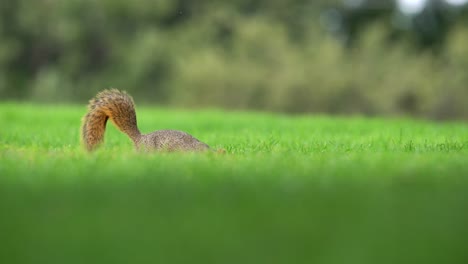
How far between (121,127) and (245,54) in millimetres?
29377

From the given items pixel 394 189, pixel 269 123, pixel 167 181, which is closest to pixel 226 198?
pixel 167 181

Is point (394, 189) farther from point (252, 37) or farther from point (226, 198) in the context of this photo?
point (252, 37)

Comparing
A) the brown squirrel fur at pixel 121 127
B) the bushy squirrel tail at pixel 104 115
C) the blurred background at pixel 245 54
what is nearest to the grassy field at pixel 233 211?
the brown squirrel fur at pixel 121 127

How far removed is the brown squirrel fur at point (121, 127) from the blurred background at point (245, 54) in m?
26.9

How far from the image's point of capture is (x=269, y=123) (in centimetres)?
1722

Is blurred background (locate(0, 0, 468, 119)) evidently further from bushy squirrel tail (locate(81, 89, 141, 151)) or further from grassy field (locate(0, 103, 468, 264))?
grassy field (locate(0, 103, 468, 264))

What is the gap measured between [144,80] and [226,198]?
1560 inches

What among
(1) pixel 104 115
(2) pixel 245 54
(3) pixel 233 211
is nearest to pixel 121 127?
(1) pixel 104 115

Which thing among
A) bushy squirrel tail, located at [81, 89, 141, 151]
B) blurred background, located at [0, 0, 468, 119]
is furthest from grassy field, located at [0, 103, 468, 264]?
blurred background, located at [0, 0, 468, 119]

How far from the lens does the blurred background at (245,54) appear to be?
35.4 meters

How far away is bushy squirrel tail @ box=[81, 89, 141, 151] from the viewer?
884 cm

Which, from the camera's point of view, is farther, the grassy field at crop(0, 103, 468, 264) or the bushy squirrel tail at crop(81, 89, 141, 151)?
the bushy squirrel tail at crop(81, 89, 141, 151)

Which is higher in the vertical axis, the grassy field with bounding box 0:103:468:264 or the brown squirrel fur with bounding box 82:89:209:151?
the brown squirrel fur with bounding box 82:89:209:151

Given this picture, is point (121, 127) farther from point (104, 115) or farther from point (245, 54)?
point (245, 54)
